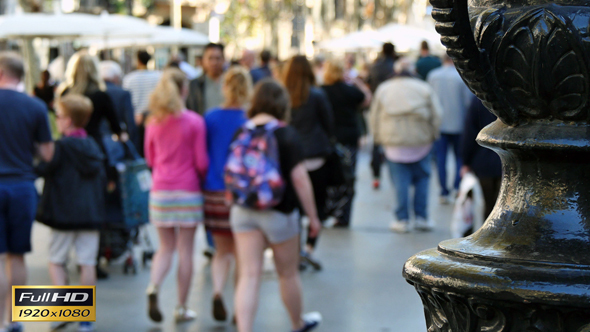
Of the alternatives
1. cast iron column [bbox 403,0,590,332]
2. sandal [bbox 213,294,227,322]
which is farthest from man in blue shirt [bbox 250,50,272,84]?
cast iron column [bbox 403,0,590,332]

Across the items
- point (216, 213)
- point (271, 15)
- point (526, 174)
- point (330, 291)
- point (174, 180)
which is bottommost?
point (330, 291)

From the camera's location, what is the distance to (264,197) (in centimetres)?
486

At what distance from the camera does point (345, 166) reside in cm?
872

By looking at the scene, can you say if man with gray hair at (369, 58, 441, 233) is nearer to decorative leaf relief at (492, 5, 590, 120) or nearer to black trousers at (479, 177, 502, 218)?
black trousers at (479, 177, 502, 218)

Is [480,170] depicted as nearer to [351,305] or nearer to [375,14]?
[351,305]

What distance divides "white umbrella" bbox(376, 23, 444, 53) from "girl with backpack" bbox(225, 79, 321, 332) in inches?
488

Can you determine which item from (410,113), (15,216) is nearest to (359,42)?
(410,113)

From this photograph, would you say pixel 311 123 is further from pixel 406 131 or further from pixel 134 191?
pixel 134 191

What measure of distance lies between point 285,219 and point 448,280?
11.3 feet

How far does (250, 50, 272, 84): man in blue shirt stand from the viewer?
11.1 metres

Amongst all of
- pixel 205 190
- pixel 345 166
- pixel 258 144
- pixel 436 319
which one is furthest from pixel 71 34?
pixel 436 319

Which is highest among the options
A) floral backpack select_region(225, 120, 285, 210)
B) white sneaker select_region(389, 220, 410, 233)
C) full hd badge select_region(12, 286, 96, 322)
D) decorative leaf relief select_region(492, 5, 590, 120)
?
decorative leaf relief select_region(492, 5, 590, 120)

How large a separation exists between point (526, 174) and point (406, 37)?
16243mm

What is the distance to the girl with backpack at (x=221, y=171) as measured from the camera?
601 centimetres
